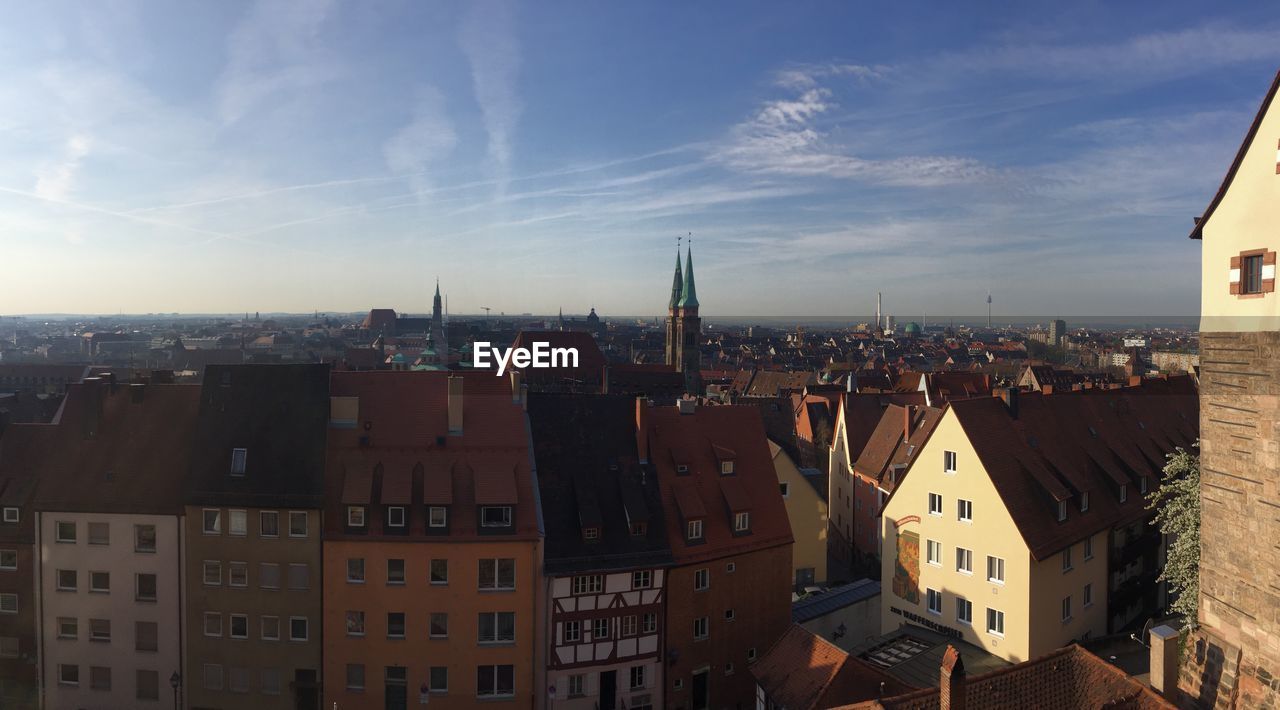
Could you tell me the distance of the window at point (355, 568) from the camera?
23.7 metres

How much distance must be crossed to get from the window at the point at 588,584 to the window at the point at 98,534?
45.3ft

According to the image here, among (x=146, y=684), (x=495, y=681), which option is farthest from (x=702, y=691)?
(x=146, y=684)

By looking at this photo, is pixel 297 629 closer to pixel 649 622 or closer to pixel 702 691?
pixel 649 622

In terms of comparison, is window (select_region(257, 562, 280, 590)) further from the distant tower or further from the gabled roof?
the distant tower

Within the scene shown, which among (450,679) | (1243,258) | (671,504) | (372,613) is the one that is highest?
(1243,258)

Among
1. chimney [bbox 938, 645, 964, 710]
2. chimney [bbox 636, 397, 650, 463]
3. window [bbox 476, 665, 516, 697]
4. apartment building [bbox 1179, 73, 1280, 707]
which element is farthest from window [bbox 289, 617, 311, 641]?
apartment building [bbox 1179, 73, 1280, 707]

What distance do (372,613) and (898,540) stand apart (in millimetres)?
17063

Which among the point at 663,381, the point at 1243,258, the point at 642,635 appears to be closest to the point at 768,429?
the point at 642,635

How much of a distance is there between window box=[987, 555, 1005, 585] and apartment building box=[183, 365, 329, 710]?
19.5 meters

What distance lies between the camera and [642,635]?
24.8 metres

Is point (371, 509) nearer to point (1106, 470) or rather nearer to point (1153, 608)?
point (1106, 470)

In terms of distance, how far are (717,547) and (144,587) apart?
55.9 feet

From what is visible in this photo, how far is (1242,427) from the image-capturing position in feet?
46.6

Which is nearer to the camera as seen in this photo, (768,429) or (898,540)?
(898,540)
